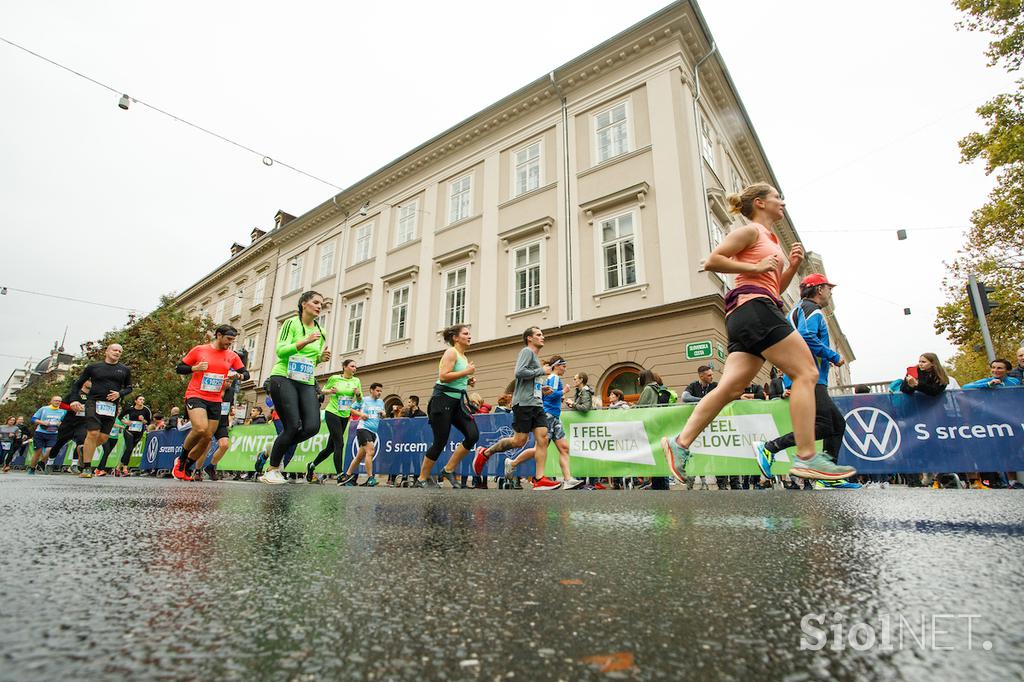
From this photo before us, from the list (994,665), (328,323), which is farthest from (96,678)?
(328,323)

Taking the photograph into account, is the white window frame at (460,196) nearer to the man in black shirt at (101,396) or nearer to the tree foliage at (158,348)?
the man in black shirt at (101,396)

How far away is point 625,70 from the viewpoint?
16.0m

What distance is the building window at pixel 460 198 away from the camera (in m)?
19.4

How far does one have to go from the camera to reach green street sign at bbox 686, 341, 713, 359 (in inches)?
483

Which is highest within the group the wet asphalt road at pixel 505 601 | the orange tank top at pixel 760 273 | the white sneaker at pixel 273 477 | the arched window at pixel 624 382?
the arched window at pixel 624 382

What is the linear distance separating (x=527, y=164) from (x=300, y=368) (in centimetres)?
1438

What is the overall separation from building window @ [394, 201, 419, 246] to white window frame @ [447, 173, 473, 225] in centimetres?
185

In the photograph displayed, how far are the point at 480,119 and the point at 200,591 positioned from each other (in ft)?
66.5

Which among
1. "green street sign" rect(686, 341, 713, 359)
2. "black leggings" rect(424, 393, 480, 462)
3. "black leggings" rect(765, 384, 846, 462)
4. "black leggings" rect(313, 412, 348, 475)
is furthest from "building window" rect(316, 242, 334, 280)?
"black leggings" rect(765, 384, 846, 462)

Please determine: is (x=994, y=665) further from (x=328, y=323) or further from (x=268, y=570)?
(x=328, y=323)

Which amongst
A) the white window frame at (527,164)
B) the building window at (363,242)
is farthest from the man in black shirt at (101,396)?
the building window at (363,242)

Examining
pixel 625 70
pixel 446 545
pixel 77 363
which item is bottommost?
pixel 446 545

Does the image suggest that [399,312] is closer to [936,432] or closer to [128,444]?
[128,444]

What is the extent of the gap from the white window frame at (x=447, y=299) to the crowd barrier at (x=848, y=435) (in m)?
8.72
